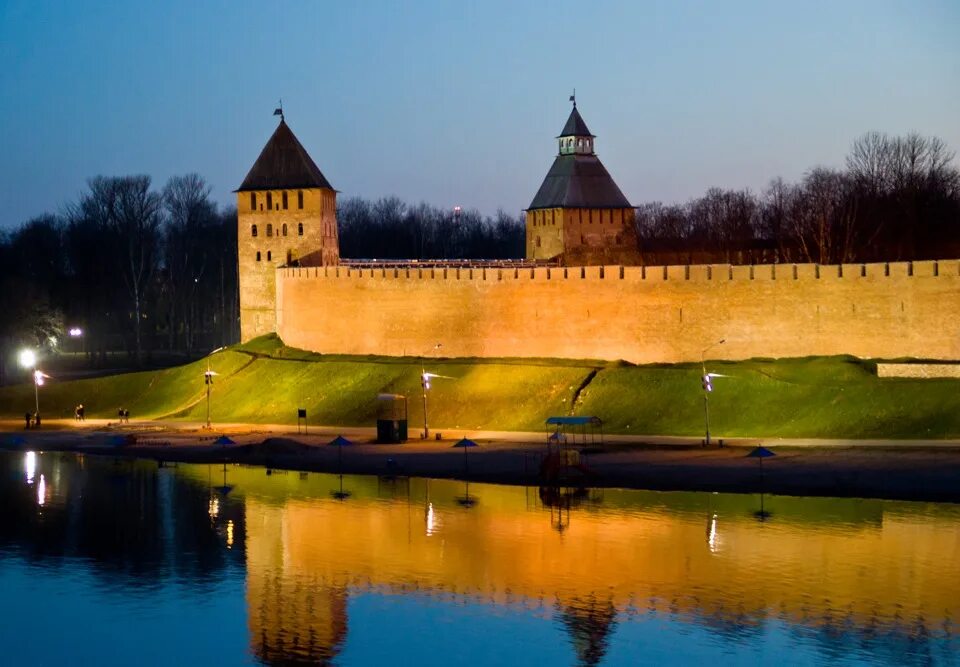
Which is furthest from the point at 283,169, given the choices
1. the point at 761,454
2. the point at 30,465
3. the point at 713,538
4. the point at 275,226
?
the point at 713,538

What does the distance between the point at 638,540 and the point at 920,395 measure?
41.8ft

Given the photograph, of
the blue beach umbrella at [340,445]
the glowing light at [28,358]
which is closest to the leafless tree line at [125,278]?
the glowing light at [28,358]

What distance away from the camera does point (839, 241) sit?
2510 inches

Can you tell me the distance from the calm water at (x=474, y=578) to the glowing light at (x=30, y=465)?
3984 millimetres

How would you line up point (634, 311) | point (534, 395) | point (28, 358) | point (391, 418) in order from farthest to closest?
point (28, 358)
point (634, 311)
point (534, 395)
point (391, 418)

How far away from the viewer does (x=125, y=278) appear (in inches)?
3054

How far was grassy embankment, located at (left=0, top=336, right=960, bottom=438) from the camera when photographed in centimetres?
3944

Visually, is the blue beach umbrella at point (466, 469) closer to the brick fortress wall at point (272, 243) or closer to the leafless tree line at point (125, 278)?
the brick fortress wall at point (272, 243)

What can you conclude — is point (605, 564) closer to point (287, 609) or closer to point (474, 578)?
point (474, 578)

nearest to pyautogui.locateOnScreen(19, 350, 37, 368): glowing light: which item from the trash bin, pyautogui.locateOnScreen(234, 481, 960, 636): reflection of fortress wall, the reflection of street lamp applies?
the reflection of street lamp

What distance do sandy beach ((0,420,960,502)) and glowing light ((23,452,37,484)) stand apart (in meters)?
0.36

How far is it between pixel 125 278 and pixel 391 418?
36438 millimetres

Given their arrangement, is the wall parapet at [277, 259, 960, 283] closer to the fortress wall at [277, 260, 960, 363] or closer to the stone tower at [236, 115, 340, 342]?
the fortress wall at [277, 260, 960, 363]

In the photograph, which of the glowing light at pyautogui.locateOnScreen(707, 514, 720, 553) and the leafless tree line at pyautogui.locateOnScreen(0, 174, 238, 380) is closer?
the glowing light at pyautogui.locateOnScreen(707, 514, 720, 553)
